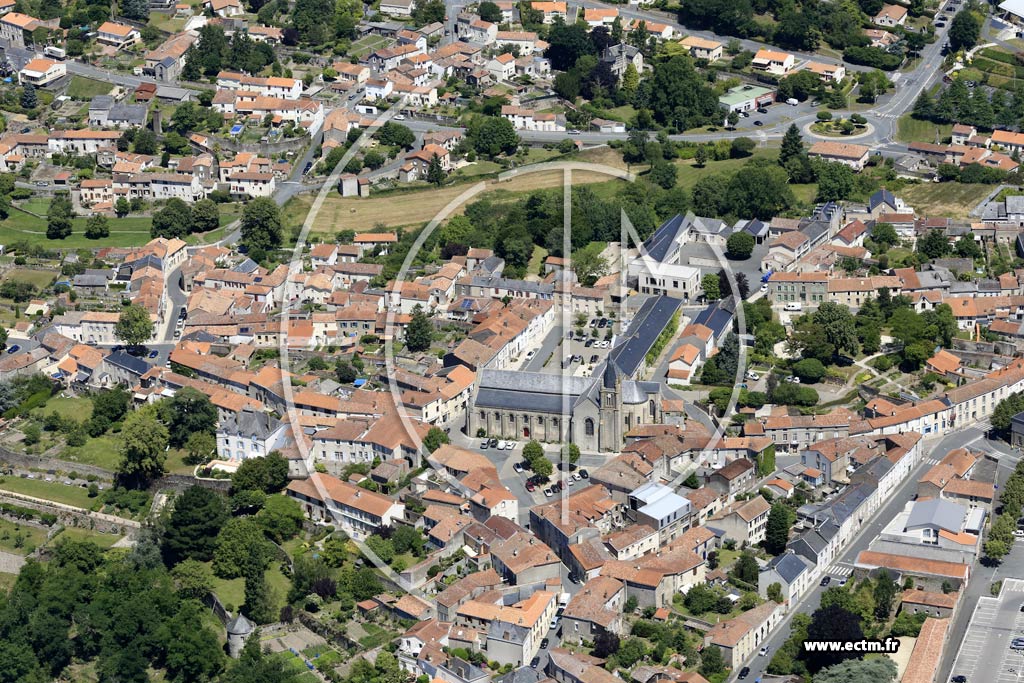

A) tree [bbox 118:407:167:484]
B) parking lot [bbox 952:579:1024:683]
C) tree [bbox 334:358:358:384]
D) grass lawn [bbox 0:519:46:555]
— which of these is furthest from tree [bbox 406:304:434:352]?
parking lot [bbox 952:579:1024:683]

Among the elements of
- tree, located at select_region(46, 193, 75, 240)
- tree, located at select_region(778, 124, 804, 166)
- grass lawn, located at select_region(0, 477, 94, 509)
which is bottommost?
grass lawn, located at select_region(0, 477, 94, 509)

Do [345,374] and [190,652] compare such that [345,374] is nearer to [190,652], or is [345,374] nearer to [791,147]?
[190,652]

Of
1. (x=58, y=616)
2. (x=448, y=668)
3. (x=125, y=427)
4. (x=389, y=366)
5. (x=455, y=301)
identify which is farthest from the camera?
(x=455, y=301)

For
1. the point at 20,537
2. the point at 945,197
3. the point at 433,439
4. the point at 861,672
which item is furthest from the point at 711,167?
the point at 861,672

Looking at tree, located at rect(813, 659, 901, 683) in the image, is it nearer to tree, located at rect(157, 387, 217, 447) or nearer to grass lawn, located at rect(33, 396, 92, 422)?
tree, located at rect(157, 387, 217, 447)

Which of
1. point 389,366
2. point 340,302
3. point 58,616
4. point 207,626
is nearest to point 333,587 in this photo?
point 207,626

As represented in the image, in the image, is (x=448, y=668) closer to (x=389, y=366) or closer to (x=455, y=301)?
(x=389, y=366)
